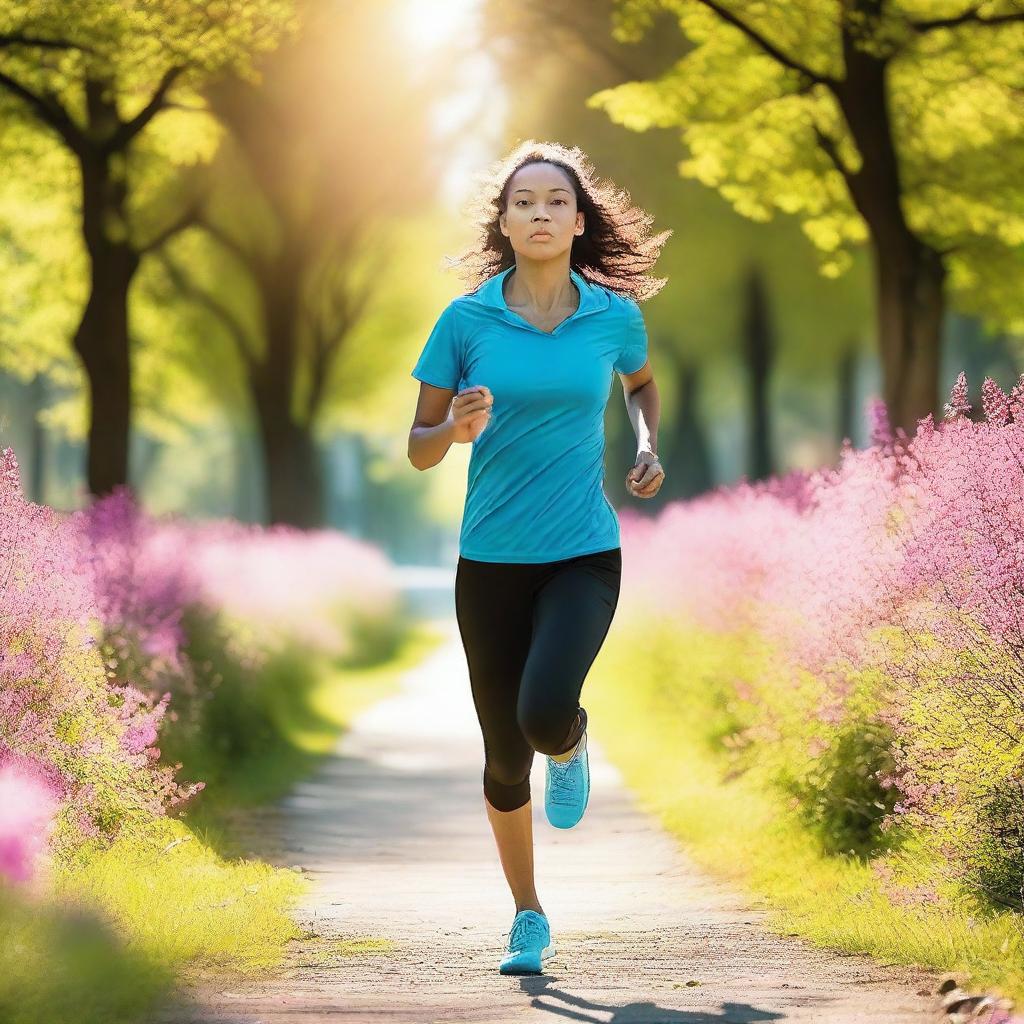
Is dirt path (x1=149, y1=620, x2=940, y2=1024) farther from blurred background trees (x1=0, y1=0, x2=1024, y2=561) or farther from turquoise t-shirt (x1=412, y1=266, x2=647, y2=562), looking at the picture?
blurred background trees (x1=0, y1=0, x2=1024, y2=561)

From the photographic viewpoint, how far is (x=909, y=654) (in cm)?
668

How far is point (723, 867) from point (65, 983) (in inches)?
159

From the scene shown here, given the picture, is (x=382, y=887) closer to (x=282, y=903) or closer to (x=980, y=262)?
(x=282, y=903)

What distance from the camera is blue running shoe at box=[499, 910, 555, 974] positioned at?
586cm

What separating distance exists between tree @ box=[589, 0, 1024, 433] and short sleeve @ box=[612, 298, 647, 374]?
23.6 feet

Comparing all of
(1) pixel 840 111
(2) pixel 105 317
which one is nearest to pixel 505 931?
(1) pixel 840 111

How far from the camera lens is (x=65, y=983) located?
5.04m

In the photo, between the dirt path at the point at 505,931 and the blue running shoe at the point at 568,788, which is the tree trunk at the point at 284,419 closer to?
the dirt path at the point at 505,931

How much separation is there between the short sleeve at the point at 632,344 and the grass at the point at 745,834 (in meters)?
2.04

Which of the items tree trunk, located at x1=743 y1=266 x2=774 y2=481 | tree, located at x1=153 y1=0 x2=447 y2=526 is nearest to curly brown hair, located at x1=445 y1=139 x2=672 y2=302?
tree, located at x1=153 y1=0 x2=447 y2=526

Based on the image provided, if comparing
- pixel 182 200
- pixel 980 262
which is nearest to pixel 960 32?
pixel 980 262

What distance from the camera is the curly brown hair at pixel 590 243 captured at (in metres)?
6.35

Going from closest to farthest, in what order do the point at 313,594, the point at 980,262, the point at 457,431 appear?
the point at 457,431
the point at 980,262
the point at 313,594

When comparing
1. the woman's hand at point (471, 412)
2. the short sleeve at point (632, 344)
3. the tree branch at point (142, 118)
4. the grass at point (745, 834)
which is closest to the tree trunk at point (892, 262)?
the grass at point (745, 834)
